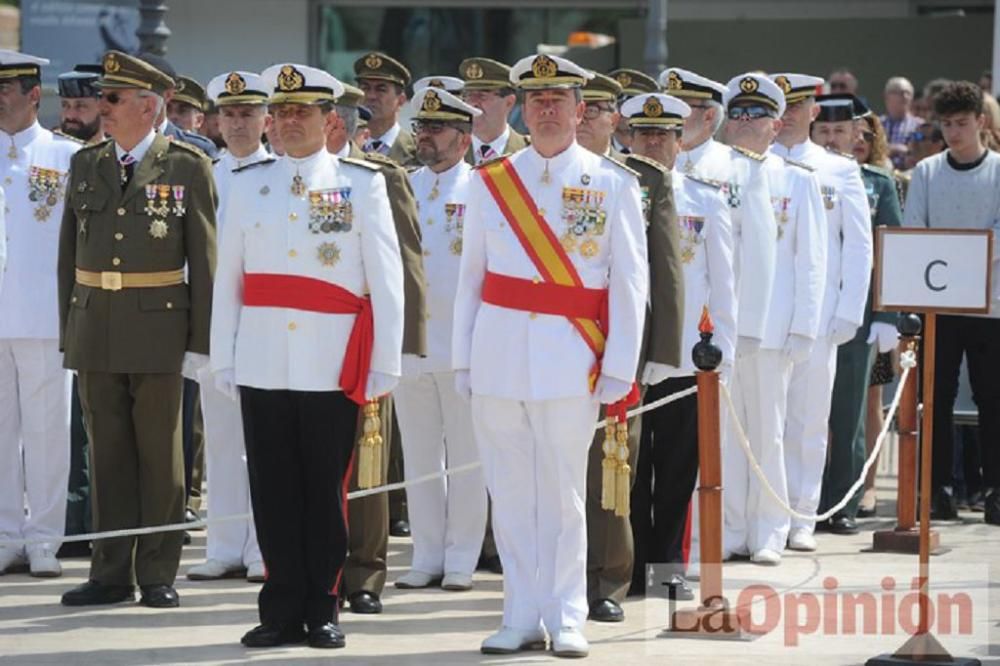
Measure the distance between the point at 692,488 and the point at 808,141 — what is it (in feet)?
8.69

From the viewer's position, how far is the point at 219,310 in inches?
368

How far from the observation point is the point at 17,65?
36.4ft

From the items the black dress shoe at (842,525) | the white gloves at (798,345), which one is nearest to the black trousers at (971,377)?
the black dress shoe at (842,525)

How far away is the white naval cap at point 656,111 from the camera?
10.5m

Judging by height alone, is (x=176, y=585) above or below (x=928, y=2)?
below

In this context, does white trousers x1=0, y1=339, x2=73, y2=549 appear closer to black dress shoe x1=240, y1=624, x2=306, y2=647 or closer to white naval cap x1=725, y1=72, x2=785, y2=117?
black dress shoe x1=240, y1=624, x2=306, y2=647

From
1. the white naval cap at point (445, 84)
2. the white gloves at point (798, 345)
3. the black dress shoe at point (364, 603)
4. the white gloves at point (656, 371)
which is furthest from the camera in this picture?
the white naval cap at point (445, 84)

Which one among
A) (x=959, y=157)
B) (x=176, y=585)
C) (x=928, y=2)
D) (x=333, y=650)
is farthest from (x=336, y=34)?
(x=333, y=650)

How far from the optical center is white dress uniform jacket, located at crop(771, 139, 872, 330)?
12.4m

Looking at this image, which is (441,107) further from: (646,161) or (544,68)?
(544,68)

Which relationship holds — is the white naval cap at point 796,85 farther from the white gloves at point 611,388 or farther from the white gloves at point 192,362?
the white gloves at point 192,362

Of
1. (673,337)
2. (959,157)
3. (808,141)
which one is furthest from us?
(959,157)

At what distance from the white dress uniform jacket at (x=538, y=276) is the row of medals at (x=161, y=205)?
157 centimetres

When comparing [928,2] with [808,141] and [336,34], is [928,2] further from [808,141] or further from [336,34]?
[808,141]
